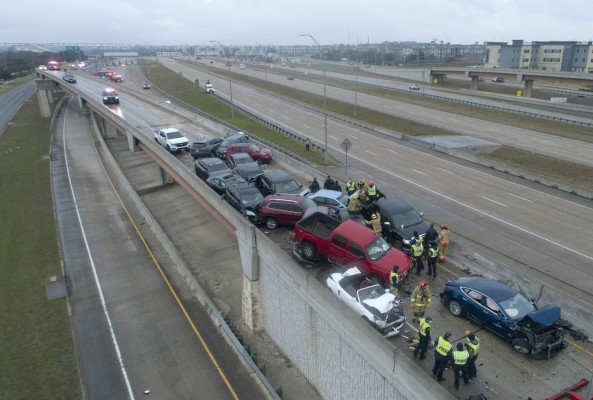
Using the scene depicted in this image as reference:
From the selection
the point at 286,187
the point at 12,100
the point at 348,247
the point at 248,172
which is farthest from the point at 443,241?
the point at 12,100

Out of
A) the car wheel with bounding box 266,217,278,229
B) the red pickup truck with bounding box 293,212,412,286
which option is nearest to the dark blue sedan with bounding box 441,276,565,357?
the red pickup truck with bounding box 293,212,412,286

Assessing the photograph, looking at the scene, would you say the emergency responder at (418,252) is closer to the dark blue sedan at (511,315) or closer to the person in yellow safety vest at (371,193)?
the dark blue sedan at (511,315)

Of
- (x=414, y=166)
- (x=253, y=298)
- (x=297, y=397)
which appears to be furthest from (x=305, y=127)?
(x=297, y=397)

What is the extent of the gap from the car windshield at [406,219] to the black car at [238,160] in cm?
1149

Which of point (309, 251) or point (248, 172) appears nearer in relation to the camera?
point (309, 251)

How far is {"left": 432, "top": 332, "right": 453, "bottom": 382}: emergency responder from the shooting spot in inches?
398

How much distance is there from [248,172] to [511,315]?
50.8ft

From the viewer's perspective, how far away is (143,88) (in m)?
97.8

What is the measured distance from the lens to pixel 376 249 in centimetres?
1407

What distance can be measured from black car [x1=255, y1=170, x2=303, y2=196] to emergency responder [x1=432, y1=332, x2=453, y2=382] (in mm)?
11515

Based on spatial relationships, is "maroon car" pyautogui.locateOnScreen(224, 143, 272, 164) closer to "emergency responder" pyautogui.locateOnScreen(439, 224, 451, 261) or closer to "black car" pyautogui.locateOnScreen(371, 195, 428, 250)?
"black car" pyautogui.locateOnScreen(371, 195, 428, 250)

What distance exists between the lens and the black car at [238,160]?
25647mm

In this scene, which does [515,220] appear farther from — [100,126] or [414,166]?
[100,126]

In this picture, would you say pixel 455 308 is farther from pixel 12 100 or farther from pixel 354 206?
pixel 12 100
